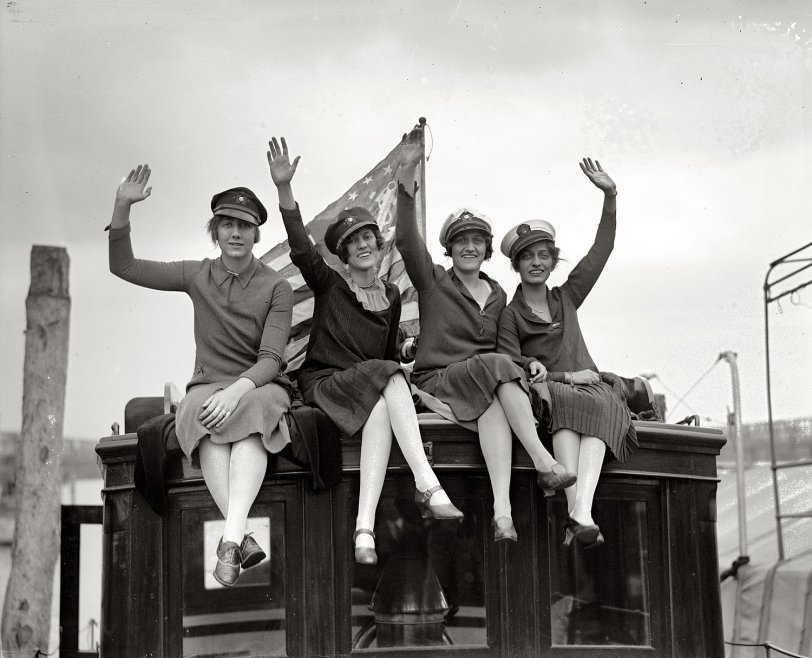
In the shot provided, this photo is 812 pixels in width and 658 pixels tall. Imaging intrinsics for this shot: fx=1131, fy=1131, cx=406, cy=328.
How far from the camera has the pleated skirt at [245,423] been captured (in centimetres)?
370

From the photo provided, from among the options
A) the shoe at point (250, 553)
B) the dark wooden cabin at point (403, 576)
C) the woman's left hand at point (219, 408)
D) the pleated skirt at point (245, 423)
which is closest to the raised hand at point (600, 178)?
the dark wooden cabin at point (403, 576)

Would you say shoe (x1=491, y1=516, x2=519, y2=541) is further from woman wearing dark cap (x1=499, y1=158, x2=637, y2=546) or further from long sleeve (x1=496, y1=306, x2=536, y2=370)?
long sleeve (x1=496, y1=306, x2=536, y2=370)

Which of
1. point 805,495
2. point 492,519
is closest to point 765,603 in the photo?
point 805,495

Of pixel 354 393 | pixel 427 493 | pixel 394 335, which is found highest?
pixel 394 335

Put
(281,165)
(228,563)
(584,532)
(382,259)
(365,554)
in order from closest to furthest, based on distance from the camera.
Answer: (228,563) < (365,554) < (584,532) < (281,165) < (382,259)

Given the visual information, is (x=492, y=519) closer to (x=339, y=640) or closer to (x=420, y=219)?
(x=339, y=640)

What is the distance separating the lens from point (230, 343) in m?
4.05

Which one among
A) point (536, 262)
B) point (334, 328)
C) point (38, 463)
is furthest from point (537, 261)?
point (38, 463)

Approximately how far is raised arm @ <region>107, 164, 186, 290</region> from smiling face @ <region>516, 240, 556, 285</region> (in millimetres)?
1289

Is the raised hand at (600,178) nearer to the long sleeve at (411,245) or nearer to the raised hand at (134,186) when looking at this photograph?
the long sleeve at (411,245)

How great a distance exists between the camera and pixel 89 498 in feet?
42.2

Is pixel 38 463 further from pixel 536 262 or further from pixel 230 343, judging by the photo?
pixel 536 262

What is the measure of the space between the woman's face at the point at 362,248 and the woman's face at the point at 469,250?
348 mm

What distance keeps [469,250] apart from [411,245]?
24 cm
